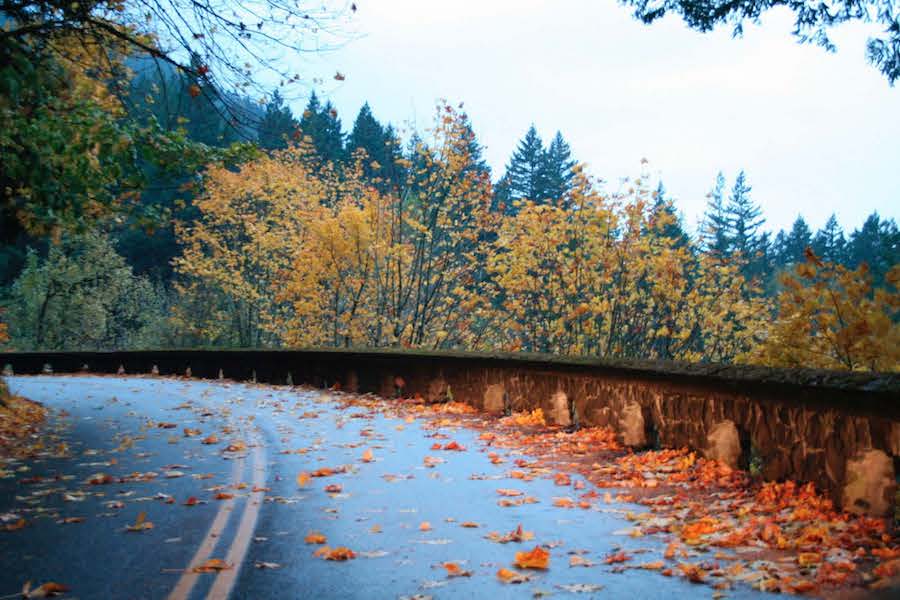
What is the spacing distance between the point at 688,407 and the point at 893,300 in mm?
2748

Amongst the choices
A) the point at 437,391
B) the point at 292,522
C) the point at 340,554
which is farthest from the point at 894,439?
the point at 437,391

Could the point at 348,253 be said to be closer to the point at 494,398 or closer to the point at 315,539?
the point at 494,398

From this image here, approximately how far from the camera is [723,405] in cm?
874

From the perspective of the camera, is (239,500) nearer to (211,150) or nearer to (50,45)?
(211,150)

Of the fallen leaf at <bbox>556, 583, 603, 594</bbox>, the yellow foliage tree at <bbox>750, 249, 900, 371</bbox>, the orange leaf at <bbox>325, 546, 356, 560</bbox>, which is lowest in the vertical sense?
the orange leaf at <bbox>325, 546, 356, 560</bbox>

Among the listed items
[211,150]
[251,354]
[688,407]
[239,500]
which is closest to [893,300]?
[688,407]

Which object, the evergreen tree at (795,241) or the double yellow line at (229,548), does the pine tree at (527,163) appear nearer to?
the evergreen tree at (795,241)

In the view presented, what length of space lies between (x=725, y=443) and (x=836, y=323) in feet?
11.2

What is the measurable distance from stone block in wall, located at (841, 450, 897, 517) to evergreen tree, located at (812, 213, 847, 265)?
94228 mm

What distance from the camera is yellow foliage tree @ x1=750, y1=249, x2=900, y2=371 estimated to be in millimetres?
9875

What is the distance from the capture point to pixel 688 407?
9.45 metres

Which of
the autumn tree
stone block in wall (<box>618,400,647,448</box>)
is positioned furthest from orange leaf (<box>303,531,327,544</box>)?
the autumn tree

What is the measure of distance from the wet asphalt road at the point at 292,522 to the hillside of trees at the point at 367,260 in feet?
11.0

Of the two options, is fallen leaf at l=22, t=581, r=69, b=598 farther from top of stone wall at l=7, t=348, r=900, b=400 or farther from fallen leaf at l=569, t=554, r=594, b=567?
top of stone wall at l=7, t=348, r=900, b=400
